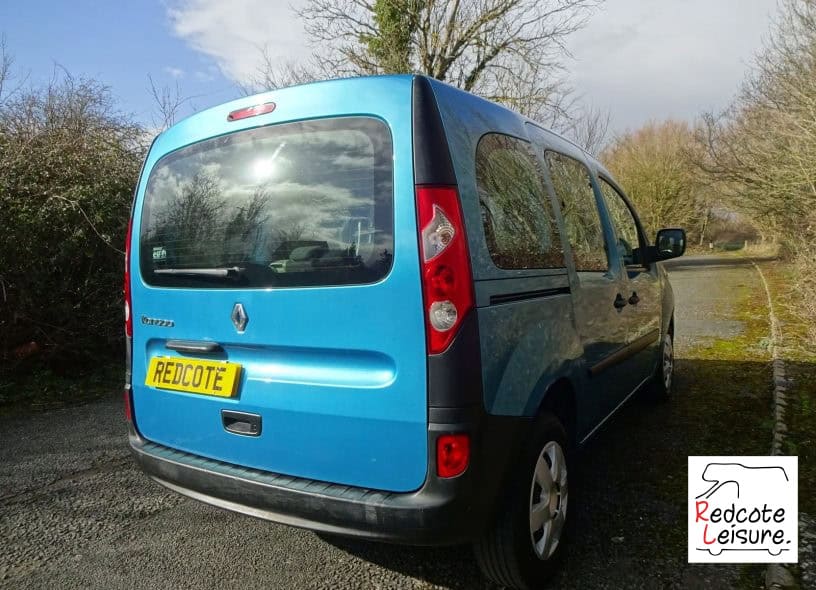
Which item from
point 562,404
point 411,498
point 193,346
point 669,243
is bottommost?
point 411,498

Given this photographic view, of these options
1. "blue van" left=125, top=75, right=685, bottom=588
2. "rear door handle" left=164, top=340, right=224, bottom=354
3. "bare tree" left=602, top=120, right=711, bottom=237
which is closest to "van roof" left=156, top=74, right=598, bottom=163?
"blue van" left=125, top=75, right=685, bottom=588

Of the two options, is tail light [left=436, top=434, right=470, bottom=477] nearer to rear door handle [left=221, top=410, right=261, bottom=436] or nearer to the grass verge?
rear door handle [left=221, top=410, right=261, bottom=436]

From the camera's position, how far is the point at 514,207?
2219 millimetres

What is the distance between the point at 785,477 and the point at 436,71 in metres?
15.9

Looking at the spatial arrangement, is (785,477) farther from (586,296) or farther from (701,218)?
(701,218)

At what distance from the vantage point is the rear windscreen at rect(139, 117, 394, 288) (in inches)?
73.6

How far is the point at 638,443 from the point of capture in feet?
→ 12.5

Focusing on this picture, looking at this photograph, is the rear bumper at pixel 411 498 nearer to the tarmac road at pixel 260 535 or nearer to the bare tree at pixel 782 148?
the tarmac road at pixel 260 535

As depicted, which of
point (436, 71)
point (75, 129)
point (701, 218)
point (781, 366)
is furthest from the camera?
point (701, 218)

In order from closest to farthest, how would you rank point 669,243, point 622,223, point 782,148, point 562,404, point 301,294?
point 301,294
point 562,404
point 622,223
point 669,243
point 782,148

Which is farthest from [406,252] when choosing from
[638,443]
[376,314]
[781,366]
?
[781,366]

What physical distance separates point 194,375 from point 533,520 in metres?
1.43

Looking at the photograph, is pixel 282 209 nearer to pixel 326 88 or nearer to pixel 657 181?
pixel 326 88

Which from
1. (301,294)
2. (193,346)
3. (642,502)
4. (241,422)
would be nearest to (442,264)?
(301,294)
